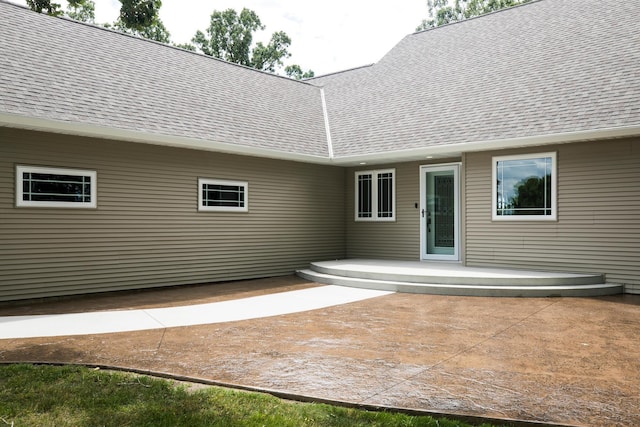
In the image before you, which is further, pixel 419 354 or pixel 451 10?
pixel 451 10

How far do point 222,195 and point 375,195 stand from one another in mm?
4035

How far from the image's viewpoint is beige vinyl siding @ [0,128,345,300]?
773 centimetres

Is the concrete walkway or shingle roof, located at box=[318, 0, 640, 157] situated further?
shingle roof, located at box=[318, 0, 640, 157]

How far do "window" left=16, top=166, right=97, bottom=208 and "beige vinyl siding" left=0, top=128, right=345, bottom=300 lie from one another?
0.34 ft

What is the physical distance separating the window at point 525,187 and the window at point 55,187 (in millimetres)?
7716

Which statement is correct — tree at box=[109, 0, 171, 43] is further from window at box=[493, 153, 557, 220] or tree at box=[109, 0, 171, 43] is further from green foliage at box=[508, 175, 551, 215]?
green foliage at box=[508, 175, 551, 215]

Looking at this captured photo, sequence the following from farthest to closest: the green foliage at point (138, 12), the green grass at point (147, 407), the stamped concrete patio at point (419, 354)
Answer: the green foliage at point (138, 12)
the stamped concrete patio at point (419, 354)
the green grass at point (147, 407)

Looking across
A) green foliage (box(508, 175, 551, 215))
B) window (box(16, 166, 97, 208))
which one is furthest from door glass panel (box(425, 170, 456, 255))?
window (box(16, 166, 97, 208))

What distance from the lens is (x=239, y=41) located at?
3191 centimetres

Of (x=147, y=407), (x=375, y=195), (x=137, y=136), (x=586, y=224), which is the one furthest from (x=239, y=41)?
(x=147, y=407)

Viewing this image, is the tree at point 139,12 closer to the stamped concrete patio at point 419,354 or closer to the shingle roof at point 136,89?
the shingle roof at point 136,89

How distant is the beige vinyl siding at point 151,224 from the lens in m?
7.73

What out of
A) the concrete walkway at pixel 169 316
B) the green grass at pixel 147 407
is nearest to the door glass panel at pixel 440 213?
the concrete walkway at pixel 169 316

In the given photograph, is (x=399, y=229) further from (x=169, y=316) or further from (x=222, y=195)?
(x=169, y=316)
